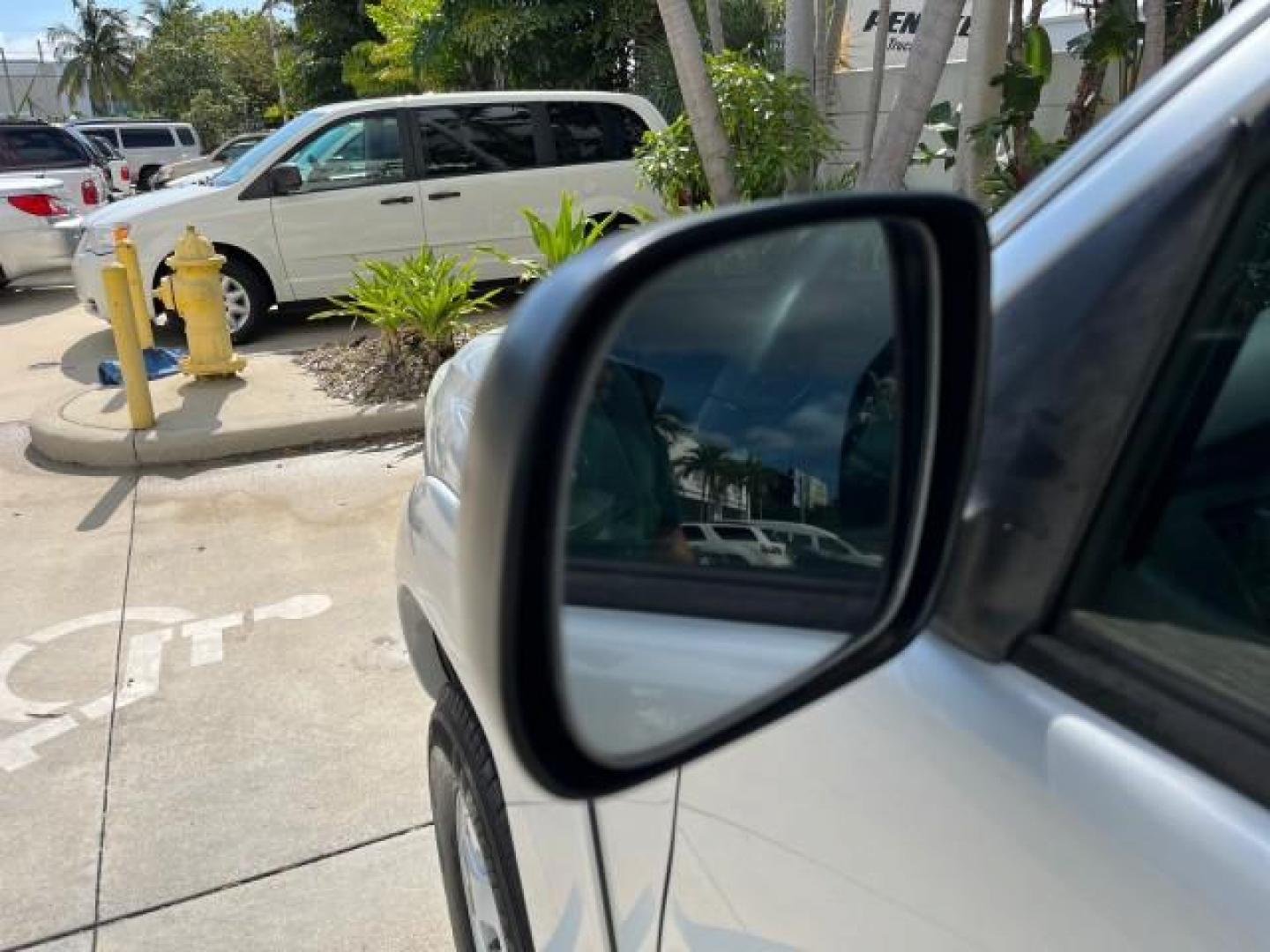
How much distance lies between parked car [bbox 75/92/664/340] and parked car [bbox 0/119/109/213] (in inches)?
209

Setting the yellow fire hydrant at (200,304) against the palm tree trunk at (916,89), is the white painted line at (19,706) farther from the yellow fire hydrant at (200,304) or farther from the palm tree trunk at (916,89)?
the palm tree trunk at (916,89)

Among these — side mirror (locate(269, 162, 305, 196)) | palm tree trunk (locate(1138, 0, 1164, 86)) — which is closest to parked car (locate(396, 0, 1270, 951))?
palm tree trunk (locate(1138, 0, 1164, 86))

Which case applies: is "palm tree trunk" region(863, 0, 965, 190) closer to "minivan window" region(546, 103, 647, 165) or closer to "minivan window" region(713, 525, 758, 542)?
"minivan window" region(546, 103, 647, 165)

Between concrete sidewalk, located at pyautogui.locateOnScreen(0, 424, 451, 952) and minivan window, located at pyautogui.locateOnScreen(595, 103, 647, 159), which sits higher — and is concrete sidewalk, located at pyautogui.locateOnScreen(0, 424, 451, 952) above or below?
below

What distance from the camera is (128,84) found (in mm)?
62531

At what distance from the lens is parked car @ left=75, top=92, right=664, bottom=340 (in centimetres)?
831

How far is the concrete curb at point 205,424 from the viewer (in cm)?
595

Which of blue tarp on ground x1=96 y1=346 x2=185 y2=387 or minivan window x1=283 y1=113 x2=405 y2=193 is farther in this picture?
minivan window x1=283 y1=113 x2=405 y2=193

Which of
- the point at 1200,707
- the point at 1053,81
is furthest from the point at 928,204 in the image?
the point at 1053,81

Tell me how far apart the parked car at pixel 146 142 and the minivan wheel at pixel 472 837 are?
85.9 ft

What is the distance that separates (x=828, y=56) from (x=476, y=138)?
293 centimetres

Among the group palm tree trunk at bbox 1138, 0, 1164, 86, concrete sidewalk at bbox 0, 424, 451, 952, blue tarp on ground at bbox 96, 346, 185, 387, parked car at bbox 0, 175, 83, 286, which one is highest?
palm tree trunk at bbox 1138, 0, 1164, 86

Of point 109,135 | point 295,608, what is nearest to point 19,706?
point 295,608

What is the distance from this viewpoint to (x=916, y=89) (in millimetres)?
5379
